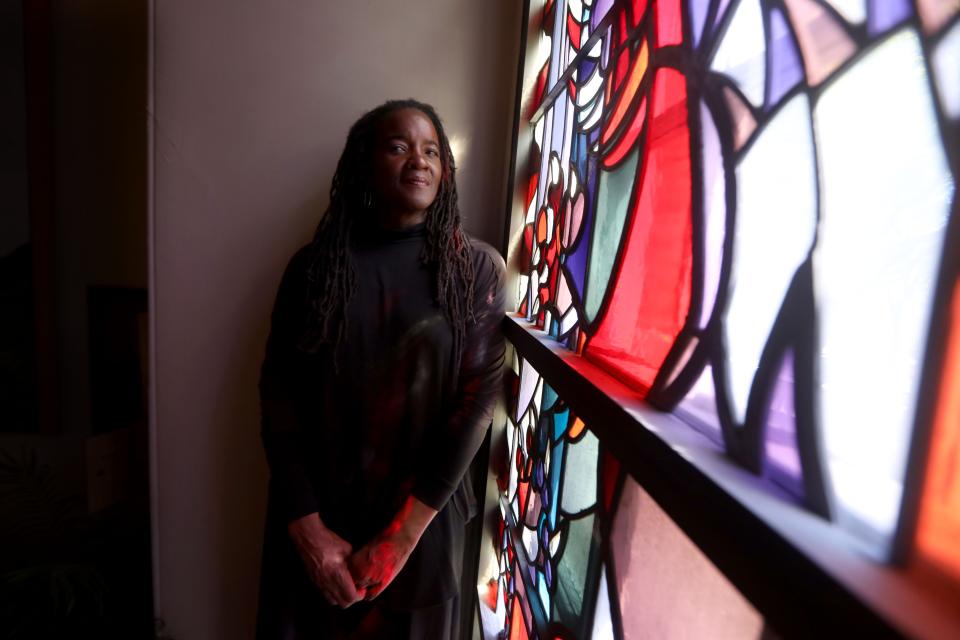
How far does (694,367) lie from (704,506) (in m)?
0.13

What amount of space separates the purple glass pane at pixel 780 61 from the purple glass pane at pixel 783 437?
18 centimetres

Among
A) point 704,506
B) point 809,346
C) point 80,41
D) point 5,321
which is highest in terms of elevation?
point 80,41

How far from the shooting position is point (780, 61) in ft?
1.19

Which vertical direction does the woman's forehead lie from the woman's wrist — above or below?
above

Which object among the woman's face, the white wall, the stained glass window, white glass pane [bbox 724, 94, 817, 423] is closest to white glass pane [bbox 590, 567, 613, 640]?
the stained glass window

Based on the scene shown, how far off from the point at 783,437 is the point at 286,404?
0.93 m

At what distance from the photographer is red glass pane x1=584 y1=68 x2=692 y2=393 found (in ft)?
1.60

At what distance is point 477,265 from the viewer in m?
1.07

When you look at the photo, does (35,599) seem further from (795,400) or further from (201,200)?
(795,400)

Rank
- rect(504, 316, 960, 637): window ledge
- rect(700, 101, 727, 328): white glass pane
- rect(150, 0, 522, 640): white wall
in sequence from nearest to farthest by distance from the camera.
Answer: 1. rect(504, 316, 960, 637): window ledge
2. rect(700, 101, 727, 328): white glass pane
3. rect(150, 0, 522, 640): white wall

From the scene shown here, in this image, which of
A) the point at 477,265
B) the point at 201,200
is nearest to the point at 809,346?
the point at 477,265

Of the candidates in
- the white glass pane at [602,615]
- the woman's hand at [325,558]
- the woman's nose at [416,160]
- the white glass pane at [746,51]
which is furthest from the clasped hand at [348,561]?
the white glass pane at [746,51]

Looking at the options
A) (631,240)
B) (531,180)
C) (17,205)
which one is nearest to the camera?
(631,240)

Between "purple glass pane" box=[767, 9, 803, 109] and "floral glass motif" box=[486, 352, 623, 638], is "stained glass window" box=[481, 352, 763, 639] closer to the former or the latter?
"floral glass motif" box=[486, 352, 623, 638]
